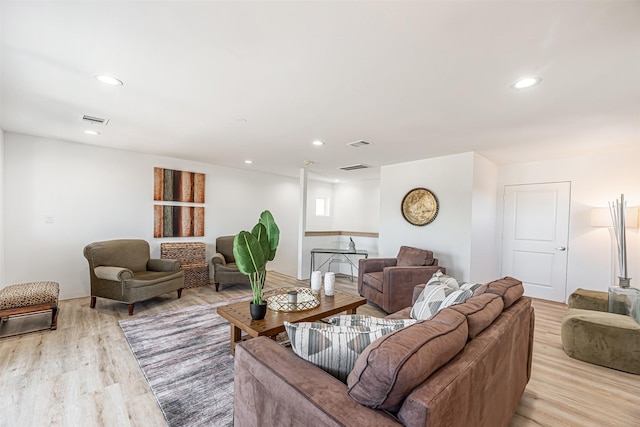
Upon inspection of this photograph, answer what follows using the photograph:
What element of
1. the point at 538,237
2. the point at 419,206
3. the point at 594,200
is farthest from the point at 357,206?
the point at 594,200

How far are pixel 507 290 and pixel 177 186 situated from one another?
494 cm

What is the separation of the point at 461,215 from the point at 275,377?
148 inches

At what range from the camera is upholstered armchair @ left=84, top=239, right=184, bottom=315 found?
3309 millimetres

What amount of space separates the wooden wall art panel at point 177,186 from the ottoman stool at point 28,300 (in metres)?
2.04

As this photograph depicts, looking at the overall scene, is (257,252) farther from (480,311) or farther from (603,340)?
(603,340)

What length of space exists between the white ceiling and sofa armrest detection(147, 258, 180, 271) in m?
1.82

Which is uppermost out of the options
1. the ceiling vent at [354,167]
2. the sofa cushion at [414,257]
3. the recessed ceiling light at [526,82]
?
the recessed ceiling light at [526,82]

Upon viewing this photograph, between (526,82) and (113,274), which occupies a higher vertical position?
(526,82)

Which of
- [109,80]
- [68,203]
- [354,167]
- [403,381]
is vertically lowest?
[403,381]

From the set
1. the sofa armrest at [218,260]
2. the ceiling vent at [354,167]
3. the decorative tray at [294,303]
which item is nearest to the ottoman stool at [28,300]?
the sofa armrest at [218,260]

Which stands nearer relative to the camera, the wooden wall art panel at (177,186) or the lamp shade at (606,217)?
the lamp shade at (606,217)

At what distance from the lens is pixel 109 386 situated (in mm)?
1943

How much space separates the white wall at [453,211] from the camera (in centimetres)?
391

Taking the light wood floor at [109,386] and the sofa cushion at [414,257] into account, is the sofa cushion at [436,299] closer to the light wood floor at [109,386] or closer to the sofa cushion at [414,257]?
the light wood floor at [109,386]
